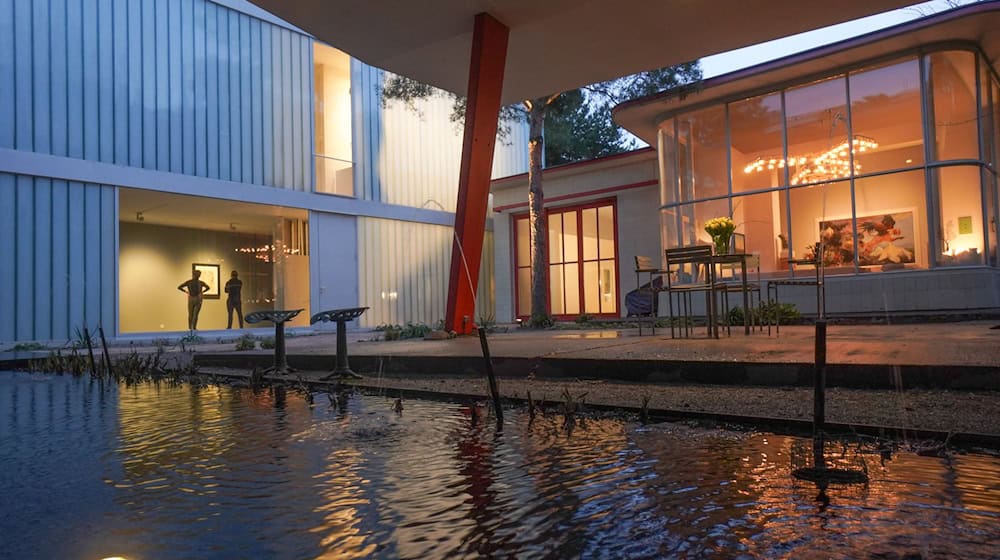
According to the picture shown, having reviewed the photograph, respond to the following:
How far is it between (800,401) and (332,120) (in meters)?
16.3

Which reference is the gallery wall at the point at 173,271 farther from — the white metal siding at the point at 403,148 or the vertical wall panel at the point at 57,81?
the vertical wall panel at the point at 57,81

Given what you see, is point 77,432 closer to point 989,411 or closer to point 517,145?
point 989,411

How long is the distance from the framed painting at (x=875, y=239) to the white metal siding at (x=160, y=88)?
37.6ft

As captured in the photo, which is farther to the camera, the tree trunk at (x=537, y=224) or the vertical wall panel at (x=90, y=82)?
the tree trunk at (x=537, y=224)

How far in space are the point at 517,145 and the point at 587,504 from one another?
69.4 ft

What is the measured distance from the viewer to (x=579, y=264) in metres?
17.1

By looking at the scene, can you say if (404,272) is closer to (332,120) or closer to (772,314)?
(332,120)

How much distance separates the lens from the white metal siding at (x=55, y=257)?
11.2m

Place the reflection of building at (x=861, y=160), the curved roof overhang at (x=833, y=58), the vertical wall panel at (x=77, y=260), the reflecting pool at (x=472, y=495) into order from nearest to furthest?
the reflecting pool at (x=472, y=495), the curved roof overhang at (x=833, y=58), the reflection of building at (x=861, y=160), the vertical wall panel at (x=77, y=260)

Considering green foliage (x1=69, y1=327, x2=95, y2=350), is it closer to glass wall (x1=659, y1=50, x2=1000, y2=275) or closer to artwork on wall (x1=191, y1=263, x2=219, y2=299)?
artwork on wall (x1=191, y1=263, x2=219, y2=299)

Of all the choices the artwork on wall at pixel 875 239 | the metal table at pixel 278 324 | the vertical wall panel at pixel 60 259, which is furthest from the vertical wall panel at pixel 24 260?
the artwork on wall at pixel 875 239

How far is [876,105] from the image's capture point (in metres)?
10.9

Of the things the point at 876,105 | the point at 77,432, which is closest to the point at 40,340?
the point at 77,432

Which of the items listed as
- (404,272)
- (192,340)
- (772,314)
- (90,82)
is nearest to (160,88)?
(90,82)
